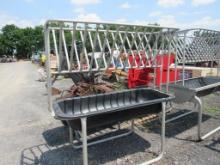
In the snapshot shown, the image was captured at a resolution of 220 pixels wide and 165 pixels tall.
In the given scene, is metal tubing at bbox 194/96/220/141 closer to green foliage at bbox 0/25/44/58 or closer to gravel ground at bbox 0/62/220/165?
gravel ground at bbox 0/62/220/165

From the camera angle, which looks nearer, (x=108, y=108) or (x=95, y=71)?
(x=108, y=108)

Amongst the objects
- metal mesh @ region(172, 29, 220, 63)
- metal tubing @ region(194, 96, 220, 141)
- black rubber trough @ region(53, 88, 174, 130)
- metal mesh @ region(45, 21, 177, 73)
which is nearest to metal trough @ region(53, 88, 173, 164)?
black rubber trough @ region(53, 88, 174, 130)

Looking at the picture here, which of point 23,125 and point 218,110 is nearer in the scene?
point 23,125

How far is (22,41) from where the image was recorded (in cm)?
4466

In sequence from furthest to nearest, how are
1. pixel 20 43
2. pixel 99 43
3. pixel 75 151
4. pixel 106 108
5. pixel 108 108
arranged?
pixel 20 43 < pixel 99 43 < pixel 75 151 < pixel 106 108 < pixel 108 108

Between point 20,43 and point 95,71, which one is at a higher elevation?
point 20,43

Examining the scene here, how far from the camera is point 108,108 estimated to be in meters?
2.50

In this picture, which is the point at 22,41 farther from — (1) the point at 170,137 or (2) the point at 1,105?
(1) the point at 170,137

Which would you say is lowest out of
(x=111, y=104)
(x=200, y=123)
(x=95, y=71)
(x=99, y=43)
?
(x=200, y=123)

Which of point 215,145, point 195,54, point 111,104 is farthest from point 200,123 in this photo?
point 195,54

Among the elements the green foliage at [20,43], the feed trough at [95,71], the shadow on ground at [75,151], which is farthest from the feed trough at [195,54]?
the green foliage at [20,43]

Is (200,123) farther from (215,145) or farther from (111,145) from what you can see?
(111,145)

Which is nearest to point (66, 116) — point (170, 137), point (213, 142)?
point (170, 137)

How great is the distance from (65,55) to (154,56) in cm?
167
